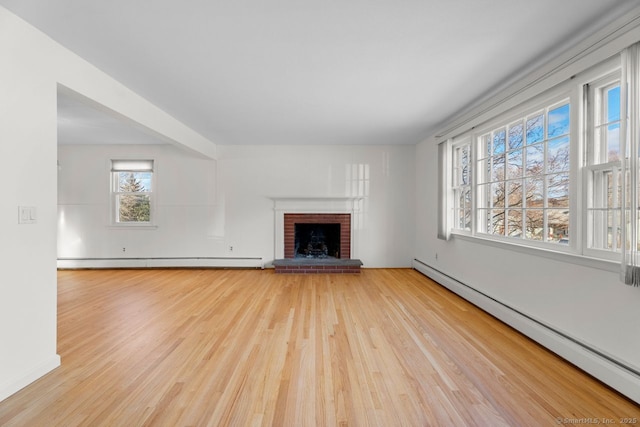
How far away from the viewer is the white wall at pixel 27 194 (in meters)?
A: 1.84

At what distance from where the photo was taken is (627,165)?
1.83m

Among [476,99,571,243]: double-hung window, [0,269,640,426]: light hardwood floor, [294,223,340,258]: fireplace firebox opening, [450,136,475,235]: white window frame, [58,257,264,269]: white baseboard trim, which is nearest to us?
[0,269,640,426]: light hardwood floor

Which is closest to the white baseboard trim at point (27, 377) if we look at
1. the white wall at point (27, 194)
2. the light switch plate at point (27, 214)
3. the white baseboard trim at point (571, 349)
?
the white wall at point (27, 194)

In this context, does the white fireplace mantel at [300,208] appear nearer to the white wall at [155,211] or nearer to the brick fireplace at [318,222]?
the brick fireplace at [318,222]

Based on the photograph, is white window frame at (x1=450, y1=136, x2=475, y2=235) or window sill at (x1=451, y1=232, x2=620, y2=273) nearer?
window sill at (x1=451, y1=232, x2=620, y2=273)

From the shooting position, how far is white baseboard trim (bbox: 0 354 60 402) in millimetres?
1805

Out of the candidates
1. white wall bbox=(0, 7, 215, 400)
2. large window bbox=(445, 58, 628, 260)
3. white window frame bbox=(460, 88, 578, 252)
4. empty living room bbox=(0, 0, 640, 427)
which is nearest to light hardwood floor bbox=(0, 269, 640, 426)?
empty living room bbox=(0, 0, 640, 427)

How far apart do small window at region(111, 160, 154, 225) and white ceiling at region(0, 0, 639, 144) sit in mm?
2300

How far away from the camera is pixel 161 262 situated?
580 centimetres

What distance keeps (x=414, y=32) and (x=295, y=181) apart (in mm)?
3997

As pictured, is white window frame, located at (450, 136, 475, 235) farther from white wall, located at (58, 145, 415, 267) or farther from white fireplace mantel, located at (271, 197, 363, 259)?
white fireplace mantel, located at (271, 197, 363, 259)

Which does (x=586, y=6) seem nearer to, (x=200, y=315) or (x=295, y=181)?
(x=200, y=315)

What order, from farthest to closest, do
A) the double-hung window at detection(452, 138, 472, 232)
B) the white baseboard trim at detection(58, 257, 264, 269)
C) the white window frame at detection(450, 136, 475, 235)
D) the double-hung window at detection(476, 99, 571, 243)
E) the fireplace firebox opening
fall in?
the fireplace firebox opening
the white baseboard trim at detection(58, 257, 264, 269)
the double-hung window at detection(452, 138, 472, 232)
the white window frame at detection(450, 136, 475, 235)
the double-hung window at detection(476, 99, 571, 243)

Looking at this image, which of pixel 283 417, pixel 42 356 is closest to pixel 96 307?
pixel 42 356
